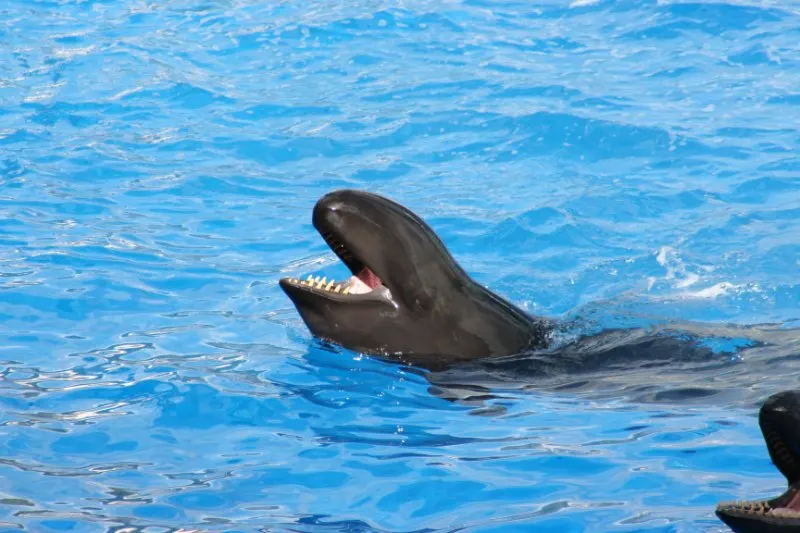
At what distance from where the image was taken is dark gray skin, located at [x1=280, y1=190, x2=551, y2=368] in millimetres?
6207

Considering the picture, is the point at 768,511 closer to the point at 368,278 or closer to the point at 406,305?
the point at 406,305

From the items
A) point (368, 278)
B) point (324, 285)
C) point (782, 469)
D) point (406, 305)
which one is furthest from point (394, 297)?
point (782, 469)

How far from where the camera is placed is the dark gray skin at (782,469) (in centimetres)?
380

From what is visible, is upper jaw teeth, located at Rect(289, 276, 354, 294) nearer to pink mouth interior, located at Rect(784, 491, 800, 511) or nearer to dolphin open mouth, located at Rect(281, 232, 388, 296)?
dolphin open mouth, located at Rect(281, 232, 388, 296)

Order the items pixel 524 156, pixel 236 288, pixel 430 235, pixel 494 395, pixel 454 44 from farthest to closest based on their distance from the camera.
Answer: pixel 454 44 < pixel 524 156 < pixel 236 288 < pixel 430 235 < pixel 494 395

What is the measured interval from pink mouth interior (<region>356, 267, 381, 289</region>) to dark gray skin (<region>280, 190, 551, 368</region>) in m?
0.01

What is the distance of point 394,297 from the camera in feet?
20.6

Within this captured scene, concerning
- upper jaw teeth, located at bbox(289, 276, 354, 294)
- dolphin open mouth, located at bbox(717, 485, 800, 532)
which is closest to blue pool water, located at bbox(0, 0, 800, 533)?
upper jaw teeth, located at bbox(289, 276, 354, 294)

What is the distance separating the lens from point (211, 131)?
11461 millimetres

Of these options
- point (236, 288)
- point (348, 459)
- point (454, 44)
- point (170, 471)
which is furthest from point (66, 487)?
point (454, 44)

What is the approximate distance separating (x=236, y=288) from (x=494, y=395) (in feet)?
8.75

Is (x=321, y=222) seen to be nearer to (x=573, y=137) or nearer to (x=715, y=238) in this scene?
(x=715, y=238)

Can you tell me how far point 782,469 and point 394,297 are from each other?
2706 mm

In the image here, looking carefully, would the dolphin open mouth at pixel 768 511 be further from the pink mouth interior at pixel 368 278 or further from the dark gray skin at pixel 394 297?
the pink mouth interior at pixel 368 278
